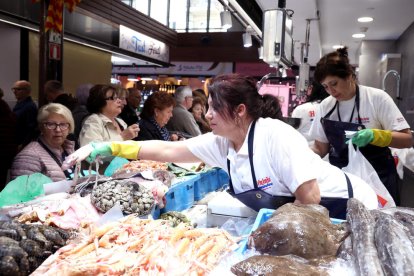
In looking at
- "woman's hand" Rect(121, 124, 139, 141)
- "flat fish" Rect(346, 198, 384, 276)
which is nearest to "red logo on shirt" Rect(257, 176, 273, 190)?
"flat fish" Rect(346, 198, 384, 276)

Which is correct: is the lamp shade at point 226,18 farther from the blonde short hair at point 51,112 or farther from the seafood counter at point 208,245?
the seafood counter at point 208,245

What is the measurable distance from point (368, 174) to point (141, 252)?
1.95 metres

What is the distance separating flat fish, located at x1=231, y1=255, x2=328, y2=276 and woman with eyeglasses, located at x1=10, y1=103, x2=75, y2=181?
7.05 ft

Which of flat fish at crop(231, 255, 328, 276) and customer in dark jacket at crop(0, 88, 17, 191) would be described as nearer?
flat fish at crop(231, 255, 328, 276)

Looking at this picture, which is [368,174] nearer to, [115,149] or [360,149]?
[360,149]

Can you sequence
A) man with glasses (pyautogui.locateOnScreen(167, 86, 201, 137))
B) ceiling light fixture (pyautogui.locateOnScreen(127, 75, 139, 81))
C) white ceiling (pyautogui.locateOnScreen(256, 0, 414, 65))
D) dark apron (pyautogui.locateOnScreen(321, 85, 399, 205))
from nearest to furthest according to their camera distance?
dark apron (pyautogui.locateOnScreen(321, 85, 399, 205)) < man with glasses (pyautogui.locateOnScreen(167, 86, 201, 137)) < white ceiling (pyautogui.locateOnScreen(256, 0, 414, 65)) < ceiling light fixture (pyautogui.locateOnScreen(127, 75, 139, 81))

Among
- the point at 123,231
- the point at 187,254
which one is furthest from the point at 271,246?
the point at 123,231

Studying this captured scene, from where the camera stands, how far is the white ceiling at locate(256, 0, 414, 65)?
616 cm

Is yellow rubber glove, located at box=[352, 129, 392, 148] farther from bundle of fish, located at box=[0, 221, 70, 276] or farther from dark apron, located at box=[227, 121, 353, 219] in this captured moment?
bundle of fish, located at box=[0, 221, 70, 276]

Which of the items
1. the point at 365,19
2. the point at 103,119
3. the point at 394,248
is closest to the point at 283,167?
the point at 394,248

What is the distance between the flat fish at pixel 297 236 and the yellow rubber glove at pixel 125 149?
1.27 meters

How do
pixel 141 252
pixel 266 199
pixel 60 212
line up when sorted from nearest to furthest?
pixel 141 252, pixel 60 212, pixel 266 199

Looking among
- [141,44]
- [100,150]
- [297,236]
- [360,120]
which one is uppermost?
[141,44]

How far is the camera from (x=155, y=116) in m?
4.84
